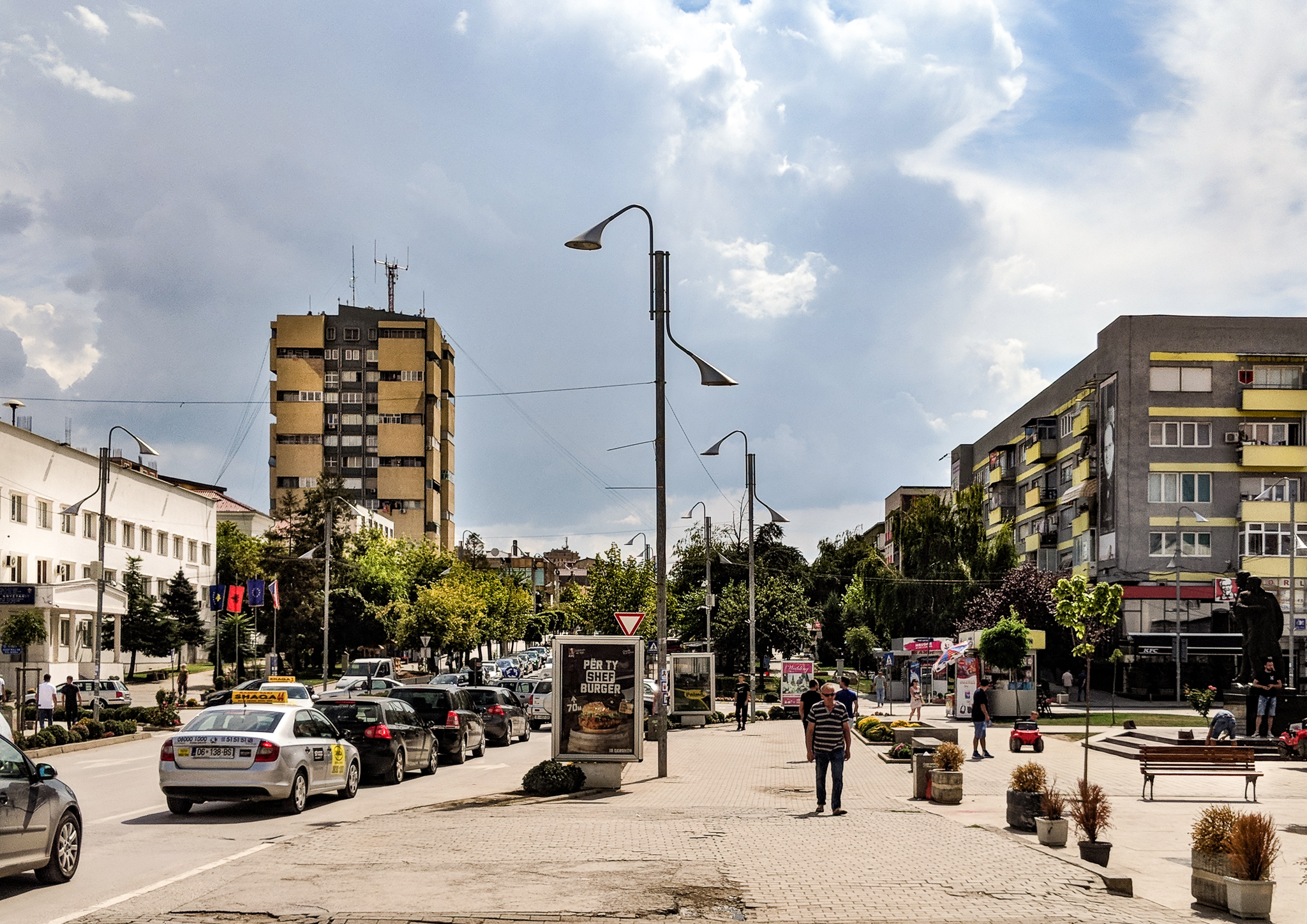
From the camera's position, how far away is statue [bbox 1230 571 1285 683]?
32781 millimetres

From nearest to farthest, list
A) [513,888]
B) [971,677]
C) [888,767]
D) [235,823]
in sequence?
1. [513,888]
2. [235,823]
3. [888,767]
4. [971,677]

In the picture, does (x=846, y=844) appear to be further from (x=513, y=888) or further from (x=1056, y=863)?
(x=513, y=888)

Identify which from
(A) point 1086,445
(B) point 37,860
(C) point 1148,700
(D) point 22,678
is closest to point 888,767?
(B) point 37,860

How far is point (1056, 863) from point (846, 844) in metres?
2.21

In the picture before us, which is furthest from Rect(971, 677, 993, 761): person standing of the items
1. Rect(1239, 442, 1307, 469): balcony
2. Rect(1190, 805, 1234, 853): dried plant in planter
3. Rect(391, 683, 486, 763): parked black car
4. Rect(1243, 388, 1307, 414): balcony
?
Rect(1243, 388, 1307, 414): balcony

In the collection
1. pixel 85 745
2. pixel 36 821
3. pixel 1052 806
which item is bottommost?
pixel 85 745

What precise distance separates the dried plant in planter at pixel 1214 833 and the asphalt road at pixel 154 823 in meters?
8.79

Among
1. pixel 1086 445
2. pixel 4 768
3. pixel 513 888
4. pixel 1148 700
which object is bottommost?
pixel 1148 700

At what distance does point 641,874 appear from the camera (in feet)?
37.0

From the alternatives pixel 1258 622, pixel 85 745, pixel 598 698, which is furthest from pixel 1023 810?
pixel 85 745

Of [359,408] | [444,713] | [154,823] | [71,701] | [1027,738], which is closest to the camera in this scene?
[154,823]

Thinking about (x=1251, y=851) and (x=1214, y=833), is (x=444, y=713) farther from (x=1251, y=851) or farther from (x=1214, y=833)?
(x=1251, y=851)

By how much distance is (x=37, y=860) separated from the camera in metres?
10.9

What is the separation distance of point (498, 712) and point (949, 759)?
55.3 ft
